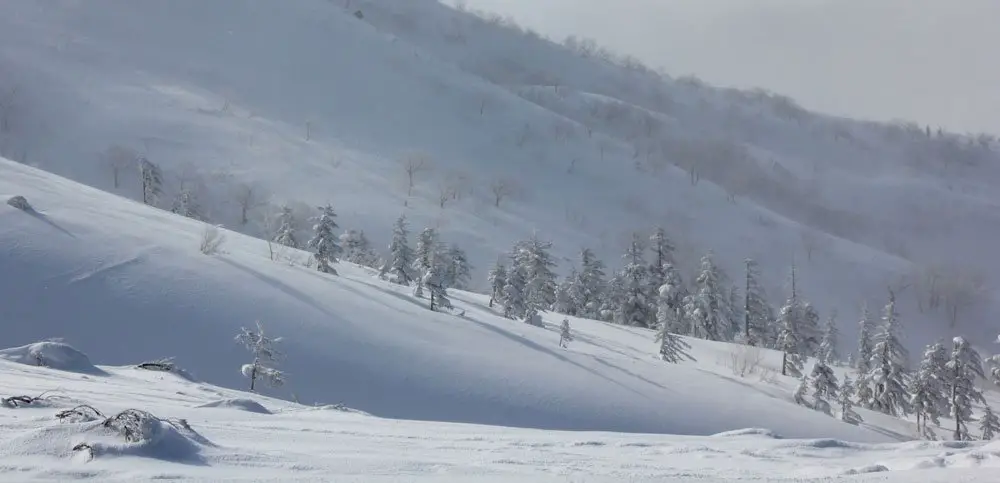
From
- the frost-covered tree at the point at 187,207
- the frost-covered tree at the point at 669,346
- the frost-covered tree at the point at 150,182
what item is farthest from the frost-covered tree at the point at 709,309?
the frost-covered tree at the point at 150,182

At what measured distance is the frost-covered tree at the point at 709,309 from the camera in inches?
2312

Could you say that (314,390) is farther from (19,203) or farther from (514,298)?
(514,298)

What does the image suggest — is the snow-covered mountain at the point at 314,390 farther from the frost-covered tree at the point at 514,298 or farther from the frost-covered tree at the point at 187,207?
the frost-covered tree at the point at 187,207

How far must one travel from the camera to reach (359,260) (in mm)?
61750

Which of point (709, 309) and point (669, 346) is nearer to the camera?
point (669, 346)

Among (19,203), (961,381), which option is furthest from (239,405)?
(961,381)

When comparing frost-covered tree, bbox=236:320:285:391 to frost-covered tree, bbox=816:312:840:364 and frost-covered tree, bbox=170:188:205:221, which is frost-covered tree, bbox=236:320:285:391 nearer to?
frost-covered tree, bbox=816:312:840:364

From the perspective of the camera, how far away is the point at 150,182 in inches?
2758

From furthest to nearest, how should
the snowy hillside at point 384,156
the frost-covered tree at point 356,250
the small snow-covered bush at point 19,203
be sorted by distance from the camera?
1. the snowy hillside at point 384,156
2. the frost-covered tree at point 356,250
3. the small snow-covered bush at point 19,203

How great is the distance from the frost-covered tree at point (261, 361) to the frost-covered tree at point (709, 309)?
146 ft

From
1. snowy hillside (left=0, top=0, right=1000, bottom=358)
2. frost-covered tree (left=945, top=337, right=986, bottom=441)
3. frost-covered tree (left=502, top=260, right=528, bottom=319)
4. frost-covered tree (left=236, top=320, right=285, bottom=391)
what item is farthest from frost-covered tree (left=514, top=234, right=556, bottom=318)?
frost-covered tree (left=236, top=320, right=285, bottom=391)

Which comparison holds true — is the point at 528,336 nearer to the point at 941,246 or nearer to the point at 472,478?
the point at 472,478

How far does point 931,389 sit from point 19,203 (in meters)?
41.6

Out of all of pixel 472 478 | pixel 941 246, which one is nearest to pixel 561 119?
pixel 941 246
